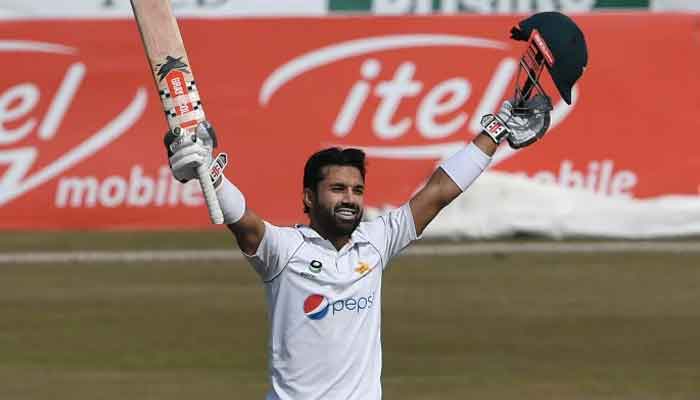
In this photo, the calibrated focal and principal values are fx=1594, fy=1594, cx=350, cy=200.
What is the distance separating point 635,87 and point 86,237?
5608 mm

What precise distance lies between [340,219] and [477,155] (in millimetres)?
630

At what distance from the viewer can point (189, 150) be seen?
508 centimetres

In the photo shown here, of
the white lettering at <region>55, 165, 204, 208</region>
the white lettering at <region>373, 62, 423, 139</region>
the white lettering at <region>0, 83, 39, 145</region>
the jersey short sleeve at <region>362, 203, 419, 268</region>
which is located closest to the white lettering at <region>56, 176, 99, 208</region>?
the white lettering at <region>55, 165, 204, 208</region>

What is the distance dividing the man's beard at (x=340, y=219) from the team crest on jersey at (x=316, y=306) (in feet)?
0.78

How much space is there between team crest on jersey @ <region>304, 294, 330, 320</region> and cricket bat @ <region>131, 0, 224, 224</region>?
1.46 ft

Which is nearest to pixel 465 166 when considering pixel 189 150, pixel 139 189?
pixel 189 150

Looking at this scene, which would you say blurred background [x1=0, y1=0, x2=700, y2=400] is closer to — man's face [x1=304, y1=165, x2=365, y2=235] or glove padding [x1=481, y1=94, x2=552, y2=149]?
glove padding [x1=481, y1=94, x2=552, y2=149]

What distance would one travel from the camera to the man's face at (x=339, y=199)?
5.42 meters

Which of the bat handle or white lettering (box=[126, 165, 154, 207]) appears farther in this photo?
white lettering (box=[126, 165, 154, 207])

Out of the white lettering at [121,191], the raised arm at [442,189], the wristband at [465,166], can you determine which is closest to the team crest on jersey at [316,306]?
the raised arm at [442,189]

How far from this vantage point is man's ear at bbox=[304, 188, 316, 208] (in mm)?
5531

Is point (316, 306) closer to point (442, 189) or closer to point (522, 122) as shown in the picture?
point (442, 189)

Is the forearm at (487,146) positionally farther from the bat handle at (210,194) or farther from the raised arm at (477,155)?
the bat handle at (210,194)

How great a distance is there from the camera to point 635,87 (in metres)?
15.8
